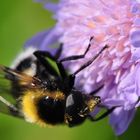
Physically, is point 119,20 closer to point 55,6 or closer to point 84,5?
point 84,5

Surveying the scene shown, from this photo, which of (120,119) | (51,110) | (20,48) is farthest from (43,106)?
(20,48)

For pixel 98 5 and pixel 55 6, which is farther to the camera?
pixel 55 6

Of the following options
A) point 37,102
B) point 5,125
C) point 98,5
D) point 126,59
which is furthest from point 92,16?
point 5,125

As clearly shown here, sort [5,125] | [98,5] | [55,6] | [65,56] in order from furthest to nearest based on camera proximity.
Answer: [5,125] → [55,6] → [65,56] → [98,5]

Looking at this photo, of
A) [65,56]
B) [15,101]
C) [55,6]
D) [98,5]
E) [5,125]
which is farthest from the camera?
[5,125]

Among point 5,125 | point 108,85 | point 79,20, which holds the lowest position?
point 5,125

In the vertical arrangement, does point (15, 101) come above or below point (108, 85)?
above

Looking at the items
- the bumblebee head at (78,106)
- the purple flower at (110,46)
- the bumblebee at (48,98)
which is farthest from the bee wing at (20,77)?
the purple flower at (110,46)
